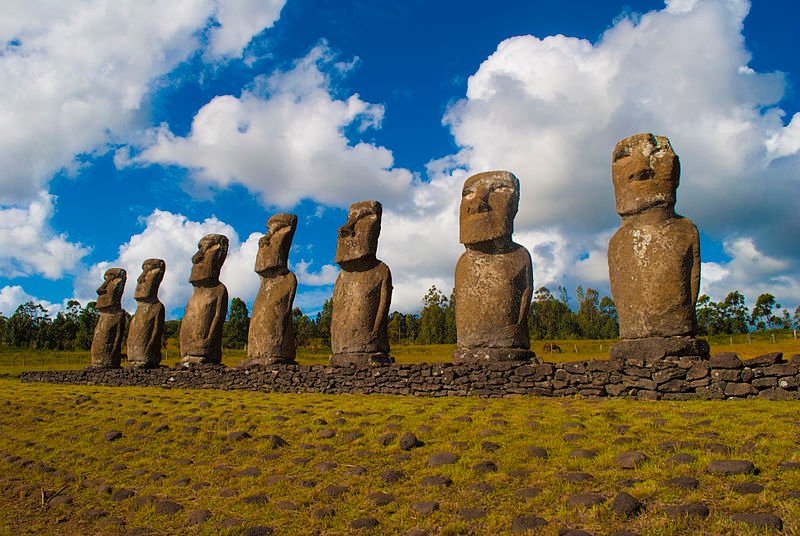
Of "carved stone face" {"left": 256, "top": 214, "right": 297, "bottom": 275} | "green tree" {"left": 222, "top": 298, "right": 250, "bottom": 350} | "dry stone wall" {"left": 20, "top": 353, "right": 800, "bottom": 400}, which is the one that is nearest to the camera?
"dry stone wall" {"left": 20, "top": 353, "right": 800, "bottom": 400}

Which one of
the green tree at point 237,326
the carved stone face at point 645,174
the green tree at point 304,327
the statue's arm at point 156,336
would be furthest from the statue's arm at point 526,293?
the green tree at point 304,327

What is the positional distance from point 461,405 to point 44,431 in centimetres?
701

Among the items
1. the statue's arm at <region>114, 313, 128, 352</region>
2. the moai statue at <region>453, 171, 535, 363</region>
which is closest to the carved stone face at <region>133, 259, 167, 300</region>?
the statue's arm at <region>114, 313, 128, 352</region>

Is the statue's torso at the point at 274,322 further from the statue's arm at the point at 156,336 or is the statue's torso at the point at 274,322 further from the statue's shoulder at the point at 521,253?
the statue's shoulder at the point at 521,253

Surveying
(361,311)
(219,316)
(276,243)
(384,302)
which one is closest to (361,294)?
(361,311)

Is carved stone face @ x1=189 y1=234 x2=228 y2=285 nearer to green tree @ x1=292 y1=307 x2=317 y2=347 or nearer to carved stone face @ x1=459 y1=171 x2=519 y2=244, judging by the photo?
carved stone face @ x1=459 y1=171 x2=519 y2=244

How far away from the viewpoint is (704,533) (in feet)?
14.2

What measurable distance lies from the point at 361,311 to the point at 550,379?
16.1 feet

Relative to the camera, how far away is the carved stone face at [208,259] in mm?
18422

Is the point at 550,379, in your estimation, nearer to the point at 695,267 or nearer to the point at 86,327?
the point at 695,267

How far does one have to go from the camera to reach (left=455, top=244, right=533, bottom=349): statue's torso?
11906 mm

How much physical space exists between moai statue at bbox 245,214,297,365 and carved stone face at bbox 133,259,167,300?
6.00 metres

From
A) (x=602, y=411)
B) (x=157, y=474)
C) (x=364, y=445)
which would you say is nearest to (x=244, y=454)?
(x=157, y=474)

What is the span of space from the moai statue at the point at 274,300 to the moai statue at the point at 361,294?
1.97m
